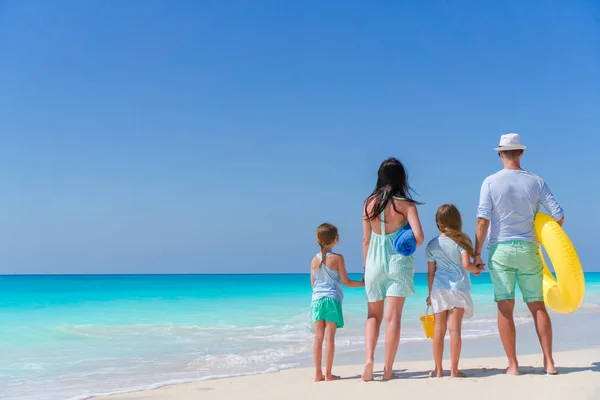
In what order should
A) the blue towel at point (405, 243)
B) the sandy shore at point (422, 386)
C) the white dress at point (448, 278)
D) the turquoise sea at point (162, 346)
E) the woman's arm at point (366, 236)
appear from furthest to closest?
the turquoise sea at point (162, 346)
the woman's arm at point (366, 236)
the white dress at point (448, 278)
the blue towel at point (405, 243)
the sandy shore at point (422, 386)

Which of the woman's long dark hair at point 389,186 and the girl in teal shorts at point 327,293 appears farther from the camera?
the girl in teal shorts at point 327,293

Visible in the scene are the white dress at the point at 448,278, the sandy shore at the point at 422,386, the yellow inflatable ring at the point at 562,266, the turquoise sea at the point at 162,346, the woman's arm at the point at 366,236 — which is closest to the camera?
the sandy shore at the point at 422,386

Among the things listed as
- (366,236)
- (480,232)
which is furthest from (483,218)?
(366,236)

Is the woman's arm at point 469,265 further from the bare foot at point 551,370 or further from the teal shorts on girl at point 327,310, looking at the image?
the teal shorts on girl at point 327,310

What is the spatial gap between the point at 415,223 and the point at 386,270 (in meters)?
0.41

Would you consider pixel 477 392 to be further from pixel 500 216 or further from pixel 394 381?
pixel 500 216

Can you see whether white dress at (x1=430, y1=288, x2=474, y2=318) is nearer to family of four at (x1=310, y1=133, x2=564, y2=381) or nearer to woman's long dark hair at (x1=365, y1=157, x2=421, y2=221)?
family of four at (x1=310, y1=133, x2=564, y2=381)

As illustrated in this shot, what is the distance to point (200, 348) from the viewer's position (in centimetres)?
804

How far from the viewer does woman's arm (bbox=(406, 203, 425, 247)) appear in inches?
170

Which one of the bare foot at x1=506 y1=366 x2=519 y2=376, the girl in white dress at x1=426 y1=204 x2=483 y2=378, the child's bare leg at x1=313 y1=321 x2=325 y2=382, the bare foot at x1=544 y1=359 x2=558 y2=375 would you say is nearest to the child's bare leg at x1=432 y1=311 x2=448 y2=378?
the girl in white dress at x1=426 y1=204 x2=483 y2=378

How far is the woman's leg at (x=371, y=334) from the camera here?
14.3ft

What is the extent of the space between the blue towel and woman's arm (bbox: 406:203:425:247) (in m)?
0.03

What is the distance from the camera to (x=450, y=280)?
4.43 metres

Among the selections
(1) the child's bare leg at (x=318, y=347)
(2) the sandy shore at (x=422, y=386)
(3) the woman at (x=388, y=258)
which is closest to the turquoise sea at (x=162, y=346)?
(2) the sandy shore at (x=422, y=386)
